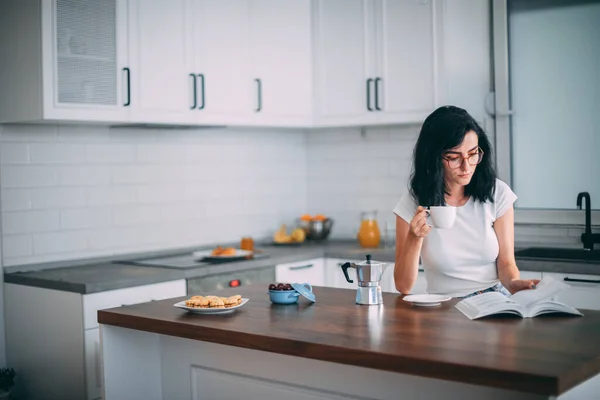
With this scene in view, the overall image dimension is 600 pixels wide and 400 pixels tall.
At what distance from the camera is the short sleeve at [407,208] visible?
3223 mm

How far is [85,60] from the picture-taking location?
3953mm

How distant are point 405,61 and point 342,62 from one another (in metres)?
0.43

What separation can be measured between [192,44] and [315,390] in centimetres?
249

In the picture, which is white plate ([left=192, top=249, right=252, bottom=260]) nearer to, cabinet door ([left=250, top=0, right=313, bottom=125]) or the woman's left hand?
cabinet door ([left=250, top=0, right=313, bottom=125])

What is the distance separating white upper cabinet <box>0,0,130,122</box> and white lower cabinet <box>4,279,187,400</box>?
0.86 metres

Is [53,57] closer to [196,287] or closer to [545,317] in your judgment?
[196,287]

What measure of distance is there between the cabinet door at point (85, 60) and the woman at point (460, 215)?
1660 mm

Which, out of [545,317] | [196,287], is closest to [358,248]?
[196,287]

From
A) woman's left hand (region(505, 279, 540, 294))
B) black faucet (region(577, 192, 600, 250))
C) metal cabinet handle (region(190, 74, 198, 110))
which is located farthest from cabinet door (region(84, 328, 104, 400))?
black faucet (region(577, 192, 600, 250))

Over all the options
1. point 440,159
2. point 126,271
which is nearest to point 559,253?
point 440,159

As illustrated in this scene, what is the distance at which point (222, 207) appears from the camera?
5184mm

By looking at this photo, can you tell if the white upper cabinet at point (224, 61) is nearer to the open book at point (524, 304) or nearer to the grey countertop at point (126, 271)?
the grey countertop at point (126, 271)

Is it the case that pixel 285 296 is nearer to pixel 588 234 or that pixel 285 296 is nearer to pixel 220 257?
pixel 220 257

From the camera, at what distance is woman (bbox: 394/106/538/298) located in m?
3.15
